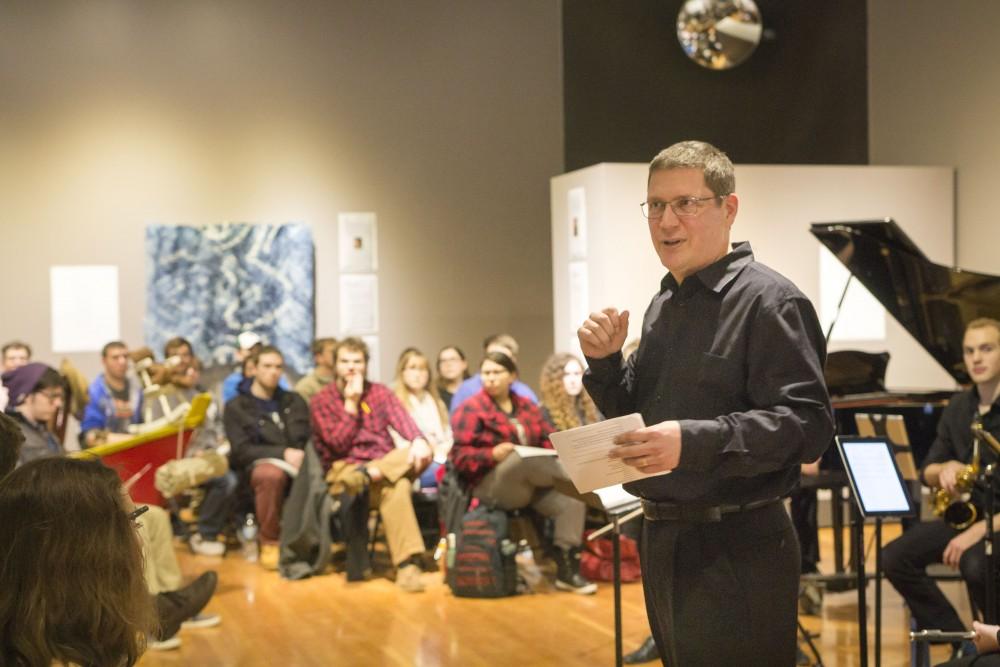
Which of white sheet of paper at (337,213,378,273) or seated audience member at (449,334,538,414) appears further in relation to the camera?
white sheet of paper at (337,213,378,273)

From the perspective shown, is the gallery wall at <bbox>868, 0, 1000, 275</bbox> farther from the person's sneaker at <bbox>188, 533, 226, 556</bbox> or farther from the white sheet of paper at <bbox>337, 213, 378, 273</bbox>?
the person's sneaker at <bbox>188, 533, 226, 556</bbox>

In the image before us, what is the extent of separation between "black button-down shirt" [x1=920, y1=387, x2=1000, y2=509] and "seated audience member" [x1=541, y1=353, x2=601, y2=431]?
2.17m

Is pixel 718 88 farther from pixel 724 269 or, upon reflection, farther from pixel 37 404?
pixel 724 269

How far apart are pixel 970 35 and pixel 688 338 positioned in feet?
23.8

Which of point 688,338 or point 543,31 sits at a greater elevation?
point 543,31

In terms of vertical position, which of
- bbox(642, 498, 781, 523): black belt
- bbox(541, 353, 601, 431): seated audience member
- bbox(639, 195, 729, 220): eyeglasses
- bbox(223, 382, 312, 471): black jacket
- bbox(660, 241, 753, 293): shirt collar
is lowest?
bbox(223, 382, 312, 471): black jacket

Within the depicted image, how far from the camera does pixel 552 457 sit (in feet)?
20.2

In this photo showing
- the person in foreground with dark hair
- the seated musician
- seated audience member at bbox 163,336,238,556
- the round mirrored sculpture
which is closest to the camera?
the person in foreground with dark hair

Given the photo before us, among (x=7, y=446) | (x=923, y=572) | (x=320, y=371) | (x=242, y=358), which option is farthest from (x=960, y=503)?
(x=242, y=358)

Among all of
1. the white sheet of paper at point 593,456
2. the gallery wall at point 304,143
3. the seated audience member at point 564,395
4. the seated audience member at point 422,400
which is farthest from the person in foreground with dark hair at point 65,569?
the gallery wall at point 304,143

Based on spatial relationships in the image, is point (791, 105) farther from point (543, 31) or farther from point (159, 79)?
point (159, 79)

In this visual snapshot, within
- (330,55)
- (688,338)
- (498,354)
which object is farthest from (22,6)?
(688,338)

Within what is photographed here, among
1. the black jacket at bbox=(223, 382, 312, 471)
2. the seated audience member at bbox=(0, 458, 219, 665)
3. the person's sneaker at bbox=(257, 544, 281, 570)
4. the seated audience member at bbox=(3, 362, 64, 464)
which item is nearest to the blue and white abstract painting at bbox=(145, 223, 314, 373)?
the black jacket at bbox=(223, 382, 312, 471)

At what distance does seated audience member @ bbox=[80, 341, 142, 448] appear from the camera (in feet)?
26.5
